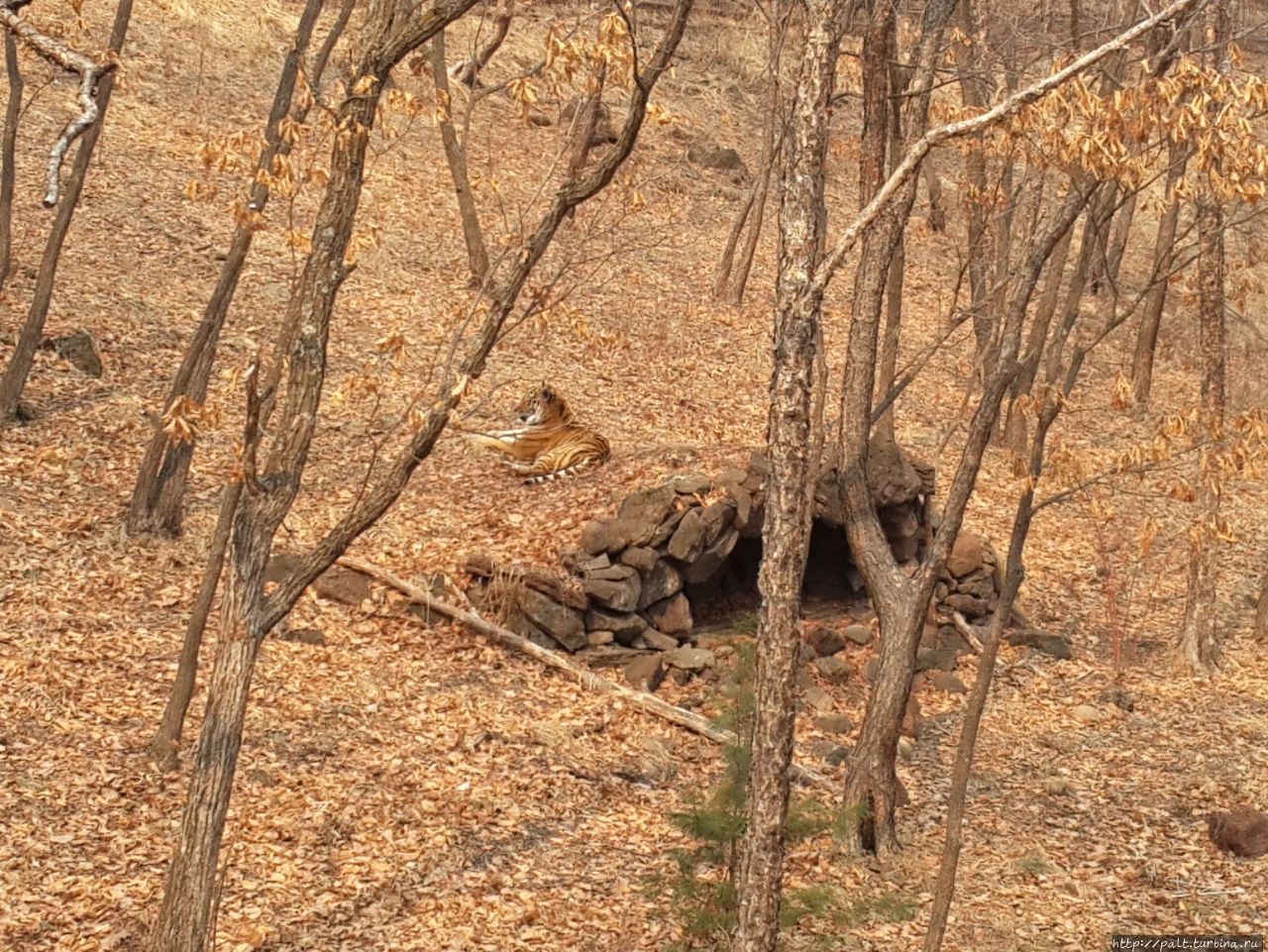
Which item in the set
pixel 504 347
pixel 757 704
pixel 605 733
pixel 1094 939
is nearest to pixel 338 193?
pixel 757 704

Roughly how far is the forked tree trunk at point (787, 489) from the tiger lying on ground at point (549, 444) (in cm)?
805

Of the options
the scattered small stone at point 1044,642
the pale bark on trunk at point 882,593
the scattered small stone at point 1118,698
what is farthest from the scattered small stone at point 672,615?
the scattered small stone at point 1118,698

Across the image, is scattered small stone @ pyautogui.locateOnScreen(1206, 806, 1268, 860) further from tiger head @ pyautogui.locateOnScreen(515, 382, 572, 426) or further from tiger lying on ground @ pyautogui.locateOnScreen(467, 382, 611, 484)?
tiger head @ pyautogui.locateOnScreen(515, 382, 572, 426)

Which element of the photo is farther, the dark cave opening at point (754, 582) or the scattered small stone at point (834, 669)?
the dark cave opening at point (754, 582)

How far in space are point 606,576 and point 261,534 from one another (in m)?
5.94

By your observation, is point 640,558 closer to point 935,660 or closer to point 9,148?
point 935,660

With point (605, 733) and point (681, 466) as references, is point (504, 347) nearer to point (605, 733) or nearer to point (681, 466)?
point (681, 466)

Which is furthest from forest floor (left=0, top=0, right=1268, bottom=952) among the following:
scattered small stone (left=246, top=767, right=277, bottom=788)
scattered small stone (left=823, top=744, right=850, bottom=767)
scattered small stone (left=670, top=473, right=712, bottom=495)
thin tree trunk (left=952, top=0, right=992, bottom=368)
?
thin tree trunk (left=952, top=0, right=992, bottom=368)

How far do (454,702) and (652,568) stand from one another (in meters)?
2.36

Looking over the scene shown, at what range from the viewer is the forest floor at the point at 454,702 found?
28.3ft

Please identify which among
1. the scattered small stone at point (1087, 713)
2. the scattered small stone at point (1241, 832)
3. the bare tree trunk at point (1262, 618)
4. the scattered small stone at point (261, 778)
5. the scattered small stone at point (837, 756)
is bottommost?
the scattered small stone at point (261, 778)

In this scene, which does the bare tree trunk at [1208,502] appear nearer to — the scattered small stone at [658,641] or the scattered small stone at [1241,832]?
the scattered small stone at [1241,832]

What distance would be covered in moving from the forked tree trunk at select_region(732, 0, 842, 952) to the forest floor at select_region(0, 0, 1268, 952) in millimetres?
1546

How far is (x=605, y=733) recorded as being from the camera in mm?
11188
